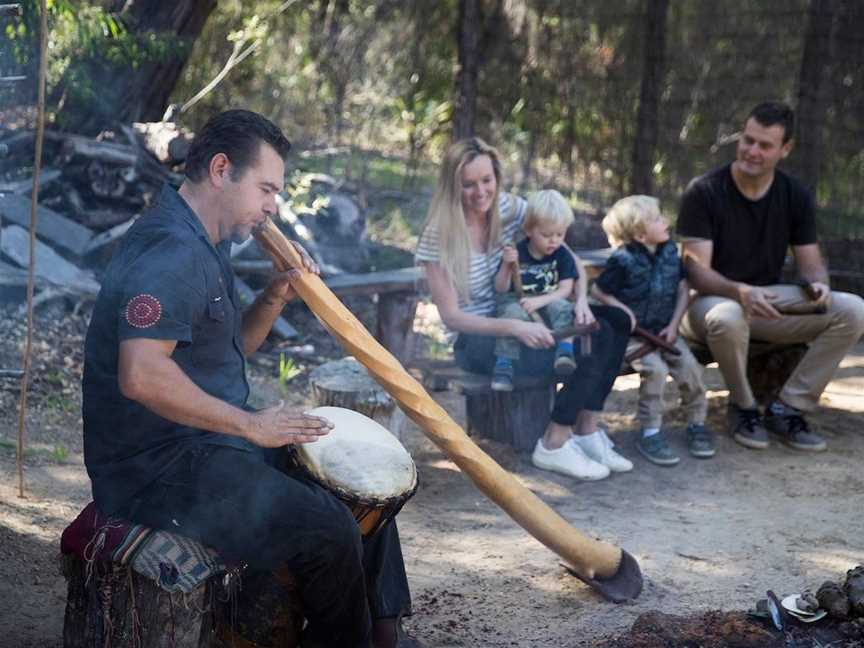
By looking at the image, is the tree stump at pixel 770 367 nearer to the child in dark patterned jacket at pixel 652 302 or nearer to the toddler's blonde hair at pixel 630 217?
the child in dark patterned jacket at pixel 652 302

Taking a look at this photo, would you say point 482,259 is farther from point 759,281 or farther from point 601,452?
point 759,281

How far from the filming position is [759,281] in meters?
5.96

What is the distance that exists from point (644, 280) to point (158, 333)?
3.27 m

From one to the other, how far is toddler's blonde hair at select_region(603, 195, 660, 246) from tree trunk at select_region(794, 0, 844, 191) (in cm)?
304

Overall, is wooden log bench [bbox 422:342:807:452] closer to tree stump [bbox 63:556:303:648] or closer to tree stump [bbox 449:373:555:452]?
tree stump [bbox 449:373:555:452]

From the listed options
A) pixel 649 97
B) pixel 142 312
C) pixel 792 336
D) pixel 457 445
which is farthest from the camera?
pixel 649 97

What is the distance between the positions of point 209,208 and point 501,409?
2.66 metres

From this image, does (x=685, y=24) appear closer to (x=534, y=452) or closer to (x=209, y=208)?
(x=534, y=452)

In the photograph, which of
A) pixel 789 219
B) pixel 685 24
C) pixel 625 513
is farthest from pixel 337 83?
pixel 625 513

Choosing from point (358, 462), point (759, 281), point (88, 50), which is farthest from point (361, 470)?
point (88, 50)

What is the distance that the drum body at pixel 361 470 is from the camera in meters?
3.18

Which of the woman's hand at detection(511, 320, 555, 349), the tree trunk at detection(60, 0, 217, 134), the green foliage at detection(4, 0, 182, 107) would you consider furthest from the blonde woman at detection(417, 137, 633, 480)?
the tree trunk at detection(60, 0, 217, 134)

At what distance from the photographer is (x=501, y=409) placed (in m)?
5.48

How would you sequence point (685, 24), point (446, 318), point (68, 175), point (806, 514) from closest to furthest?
point (806, 514)
point (446, 318)
point (68, 175)
point (685, 24)
